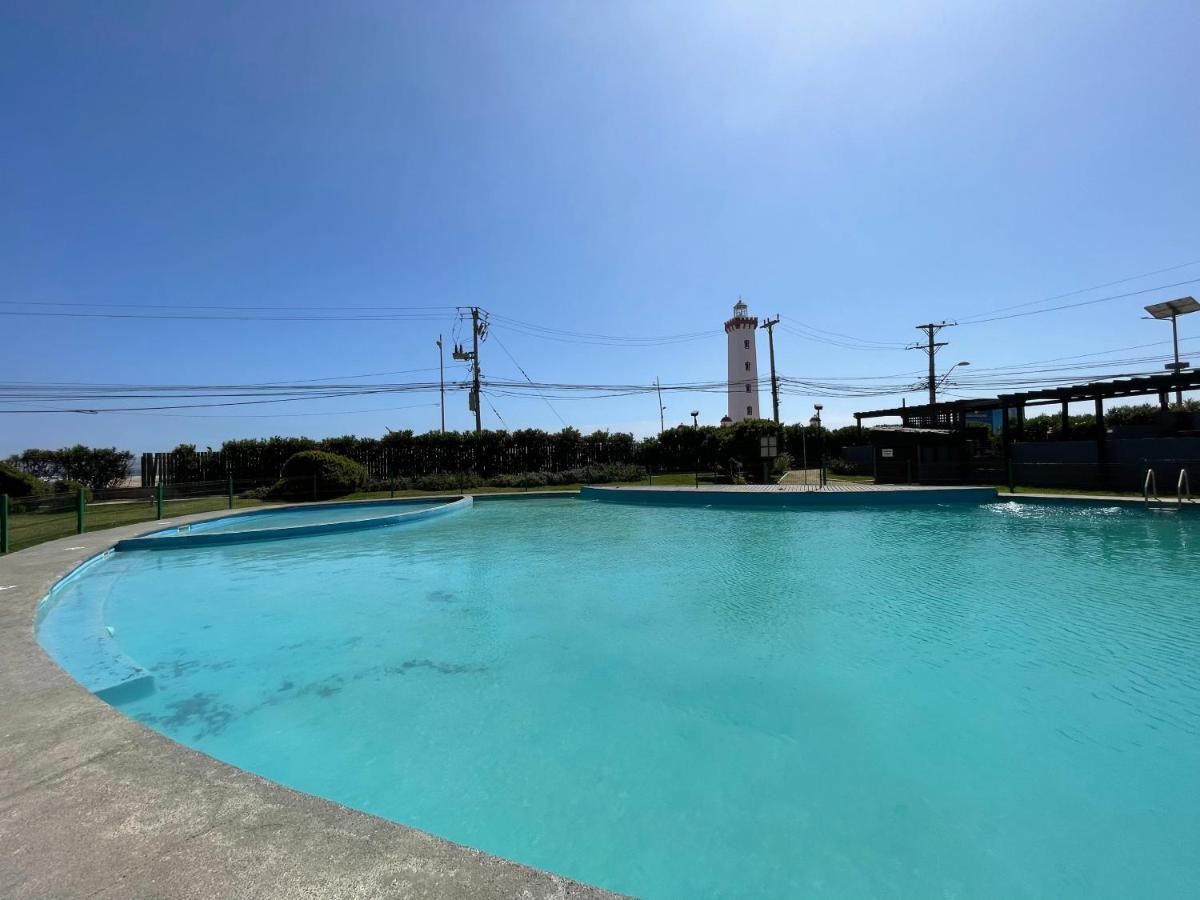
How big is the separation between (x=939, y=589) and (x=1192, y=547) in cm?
587

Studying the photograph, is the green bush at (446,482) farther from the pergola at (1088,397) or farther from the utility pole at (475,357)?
the pergola at (1088,397)

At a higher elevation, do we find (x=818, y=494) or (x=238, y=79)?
(x=238, y=79)

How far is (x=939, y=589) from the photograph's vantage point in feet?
22.4

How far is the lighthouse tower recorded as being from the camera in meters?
36.7

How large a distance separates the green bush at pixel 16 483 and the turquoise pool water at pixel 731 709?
8.99m

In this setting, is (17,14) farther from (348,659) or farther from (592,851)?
(592,851)

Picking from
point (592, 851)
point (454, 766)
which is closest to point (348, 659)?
point (454, 766)

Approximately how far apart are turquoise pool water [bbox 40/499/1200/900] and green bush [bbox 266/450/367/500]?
997 cm

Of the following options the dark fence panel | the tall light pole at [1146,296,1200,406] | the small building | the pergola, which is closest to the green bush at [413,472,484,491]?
the dark fence panel

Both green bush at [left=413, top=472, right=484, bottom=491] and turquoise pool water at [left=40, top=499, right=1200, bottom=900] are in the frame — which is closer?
turquoise pool water at [left=40, top=499, right=1200, bottom=900]

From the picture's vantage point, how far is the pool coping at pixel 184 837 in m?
1.45

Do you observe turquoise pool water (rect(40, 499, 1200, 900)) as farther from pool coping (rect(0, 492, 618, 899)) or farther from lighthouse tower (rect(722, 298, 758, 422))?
lighthouse tower (rect(722, 298, 758, 422))

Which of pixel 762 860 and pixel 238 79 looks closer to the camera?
pixel 762 860

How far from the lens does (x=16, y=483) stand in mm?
13875
